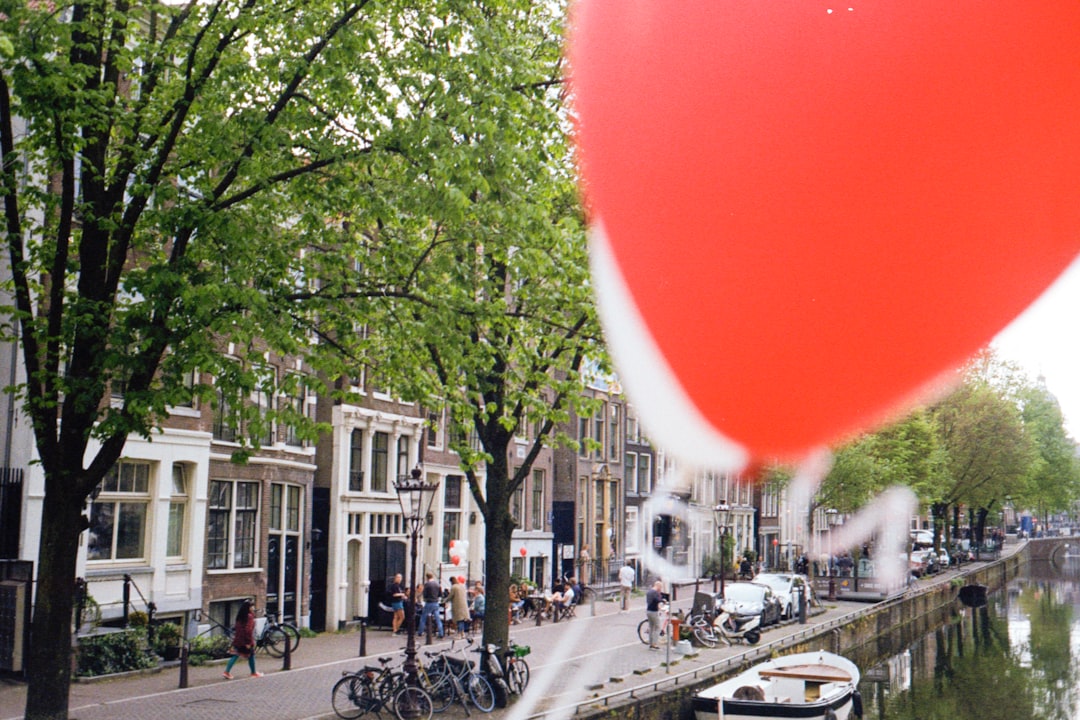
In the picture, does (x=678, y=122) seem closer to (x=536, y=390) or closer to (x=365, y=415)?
(x=536, y=390)

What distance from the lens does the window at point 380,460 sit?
30.8 m

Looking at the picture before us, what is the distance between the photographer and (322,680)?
1981cm

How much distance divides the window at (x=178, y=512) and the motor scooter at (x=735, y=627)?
511 inches

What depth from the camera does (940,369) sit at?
48.7 feet

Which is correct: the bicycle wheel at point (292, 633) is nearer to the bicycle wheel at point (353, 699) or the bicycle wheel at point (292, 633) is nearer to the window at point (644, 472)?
the bicycle wheel at point (353, 699)

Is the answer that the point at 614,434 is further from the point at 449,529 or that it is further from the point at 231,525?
the point at 231,525

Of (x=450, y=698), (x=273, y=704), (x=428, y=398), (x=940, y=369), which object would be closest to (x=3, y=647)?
(x=273, y=704)

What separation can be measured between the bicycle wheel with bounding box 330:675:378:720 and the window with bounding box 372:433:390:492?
1458 cm

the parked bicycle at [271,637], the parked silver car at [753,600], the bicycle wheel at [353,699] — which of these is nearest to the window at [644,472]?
the parked silver car at [753,600]

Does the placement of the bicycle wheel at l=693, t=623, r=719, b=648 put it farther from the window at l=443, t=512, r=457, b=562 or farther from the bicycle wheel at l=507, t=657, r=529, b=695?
the window at l=443, t=512, r=457, b=562

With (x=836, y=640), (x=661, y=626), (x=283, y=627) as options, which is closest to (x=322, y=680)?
(x=283, y=627)

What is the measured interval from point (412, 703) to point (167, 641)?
6.98 metres

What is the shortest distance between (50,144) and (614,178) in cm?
742

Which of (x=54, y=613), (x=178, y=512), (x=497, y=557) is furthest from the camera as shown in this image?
(x=178, y=512)
